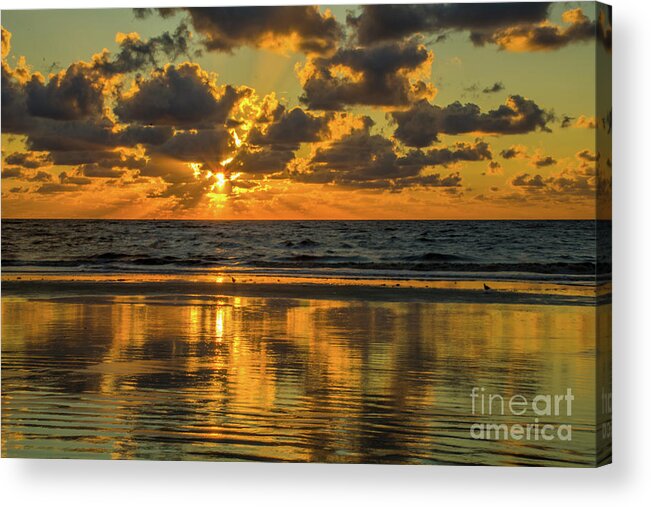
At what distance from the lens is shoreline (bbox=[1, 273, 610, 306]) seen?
13.6 metres

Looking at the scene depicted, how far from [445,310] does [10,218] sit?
4.88m

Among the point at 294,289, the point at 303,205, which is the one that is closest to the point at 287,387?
→ the point at 303,205

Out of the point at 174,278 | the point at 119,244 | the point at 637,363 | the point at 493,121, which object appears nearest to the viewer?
the point at 637,363

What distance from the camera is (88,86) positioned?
38.4ft

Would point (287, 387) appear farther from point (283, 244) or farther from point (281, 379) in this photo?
point (283, 244)

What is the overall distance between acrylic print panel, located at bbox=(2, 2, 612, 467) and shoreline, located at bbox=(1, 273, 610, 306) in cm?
24

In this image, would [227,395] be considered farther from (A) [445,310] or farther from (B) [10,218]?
(A) [445,310]

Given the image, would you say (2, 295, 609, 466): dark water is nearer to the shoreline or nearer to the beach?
the beach

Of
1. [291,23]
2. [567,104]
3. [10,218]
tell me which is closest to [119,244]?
[10,218]

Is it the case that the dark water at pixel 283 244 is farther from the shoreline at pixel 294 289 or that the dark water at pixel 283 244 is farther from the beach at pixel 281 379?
the beach at pixel 281 379
